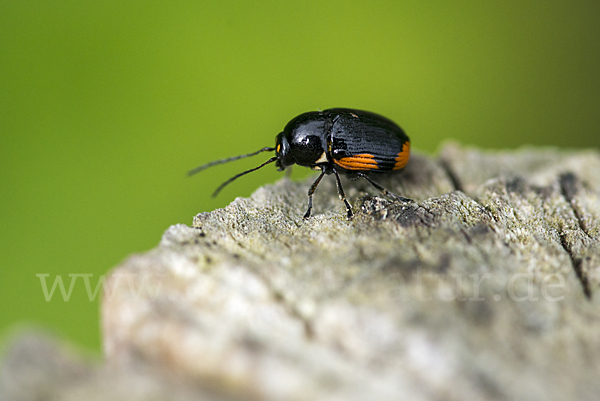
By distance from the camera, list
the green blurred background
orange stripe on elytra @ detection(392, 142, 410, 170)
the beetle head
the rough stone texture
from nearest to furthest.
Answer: the rough stone texture, orange stripe on elytra @ detection(392, 142, 410, 170), the beetle head, the green blurred background

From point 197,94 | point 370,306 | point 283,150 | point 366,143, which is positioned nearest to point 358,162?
point 366,143

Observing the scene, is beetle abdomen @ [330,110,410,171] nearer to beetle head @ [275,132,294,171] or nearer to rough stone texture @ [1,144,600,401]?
beetle head @ [275,132,294,171]

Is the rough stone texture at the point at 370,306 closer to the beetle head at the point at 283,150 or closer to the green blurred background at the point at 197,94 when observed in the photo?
the beetle head at the point at 283,150

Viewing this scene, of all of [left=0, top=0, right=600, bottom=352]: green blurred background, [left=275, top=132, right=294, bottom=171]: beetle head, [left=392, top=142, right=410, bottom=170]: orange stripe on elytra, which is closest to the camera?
[left=392, top=142, right=410, bottom=170]: orange stripe on elytra

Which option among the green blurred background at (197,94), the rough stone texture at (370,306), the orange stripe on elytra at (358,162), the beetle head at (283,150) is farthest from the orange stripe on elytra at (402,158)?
the green blurred background at (197,94)

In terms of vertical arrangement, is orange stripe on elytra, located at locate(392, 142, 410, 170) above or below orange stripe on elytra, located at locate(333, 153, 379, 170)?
below

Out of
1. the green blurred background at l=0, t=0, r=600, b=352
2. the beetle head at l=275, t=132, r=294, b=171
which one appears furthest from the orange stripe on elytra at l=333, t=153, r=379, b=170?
the green blurred background at l=0, t=0, r=600, b=352
